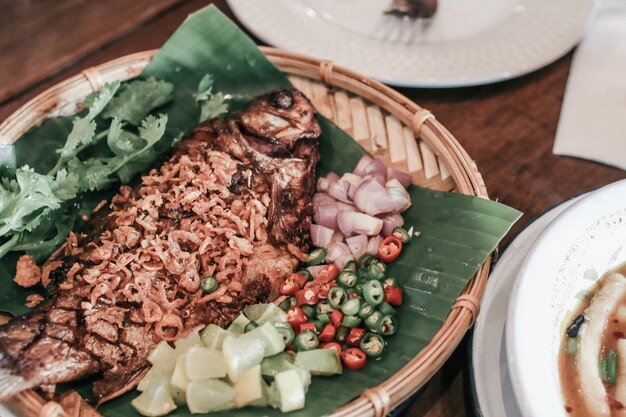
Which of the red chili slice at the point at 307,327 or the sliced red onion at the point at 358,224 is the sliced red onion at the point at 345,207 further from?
the red chili slice at the point at 307,327

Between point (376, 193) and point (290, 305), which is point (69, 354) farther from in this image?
point (376, 193)

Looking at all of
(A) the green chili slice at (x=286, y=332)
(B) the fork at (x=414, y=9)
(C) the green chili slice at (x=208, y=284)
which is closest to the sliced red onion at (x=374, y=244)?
(A) the green chili slice at (x=286, y=332)

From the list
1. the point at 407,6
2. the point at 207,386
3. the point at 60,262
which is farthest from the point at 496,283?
the point at 407,6

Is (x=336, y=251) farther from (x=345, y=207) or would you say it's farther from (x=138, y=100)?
(x=138, y=100)

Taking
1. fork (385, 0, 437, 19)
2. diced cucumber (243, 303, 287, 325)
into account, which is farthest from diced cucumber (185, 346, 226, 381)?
fork (385, 0, 437, 19)

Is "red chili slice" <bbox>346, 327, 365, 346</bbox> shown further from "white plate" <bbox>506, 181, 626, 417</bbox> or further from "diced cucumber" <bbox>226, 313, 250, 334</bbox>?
"white plate" <bbox>506, 181, 626, 417</bbox>

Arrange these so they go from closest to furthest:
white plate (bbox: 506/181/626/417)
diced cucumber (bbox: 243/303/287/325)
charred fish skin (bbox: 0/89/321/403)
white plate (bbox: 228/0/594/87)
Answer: white plate (bbox: 506/181/626/417) → charred fish skin (bbox: 0/89/321/403) → diced cucumber (bbox: 243/303/287/325) → white plate (bbox: 228/0/594/87)

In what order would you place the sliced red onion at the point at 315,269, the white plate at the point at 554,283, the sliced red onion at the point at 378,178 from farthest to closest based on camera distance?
the sliced red onion at the point at 378,178 < the sliced red onion at the point at 315,269 < the white plate at the point at 554,283
